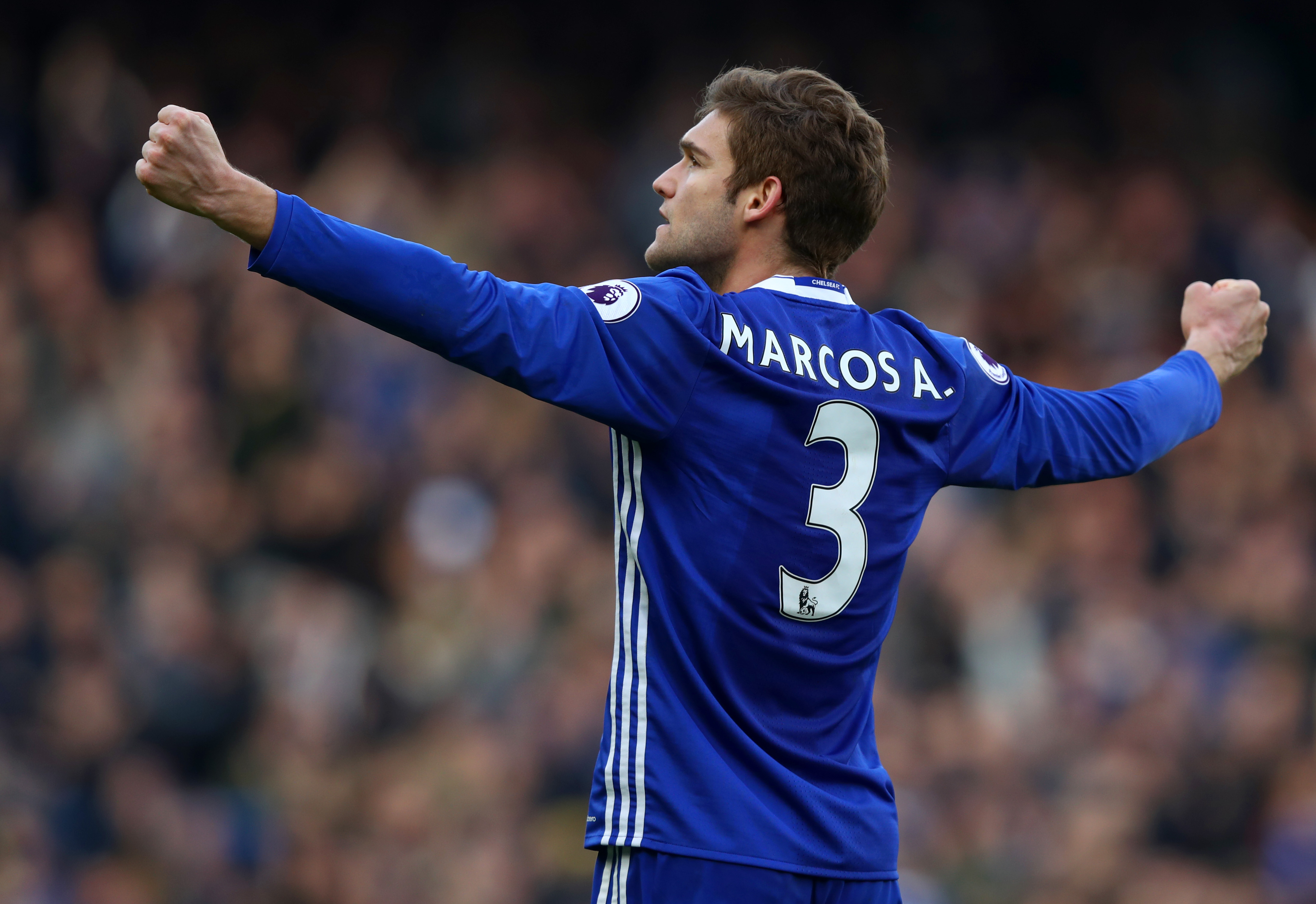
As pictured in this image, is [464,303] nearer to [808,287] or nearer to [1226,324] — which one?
[808,287]

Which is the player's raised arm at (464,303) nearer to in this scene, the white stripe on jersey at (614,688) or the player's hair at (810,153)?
the white stripe on jersey at (614,688)

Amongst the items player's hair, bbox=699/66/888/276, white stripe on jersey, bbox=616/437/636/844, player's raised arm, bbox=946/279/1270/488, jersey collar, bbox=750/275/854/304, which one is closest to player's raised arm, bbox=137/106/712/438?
white stripe on jersey, bbox=616/437/636/844

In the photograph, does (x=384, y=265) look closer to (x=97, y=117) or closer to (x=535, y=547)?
(x=535, y=547)

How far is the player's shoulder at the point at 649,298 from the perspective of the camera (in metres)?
2.69

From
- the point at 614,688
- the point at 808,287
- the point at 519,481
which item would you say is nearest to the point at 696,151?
the point at 808,287

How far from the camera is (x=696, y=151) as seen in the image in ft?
10.3

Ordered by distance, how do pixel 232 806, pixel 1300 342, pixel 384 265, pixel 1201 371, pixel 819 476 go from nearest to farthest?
pixel 384 265 → pixel 819 476 → pixel 1201 371 → pixel 232 806 → pixel 1300 342

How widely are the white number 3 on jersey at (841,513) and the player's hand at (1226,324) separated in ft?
3.88

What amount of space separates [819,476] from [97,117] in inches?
301

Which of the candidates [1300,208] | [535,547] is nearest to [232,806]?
[535,547]

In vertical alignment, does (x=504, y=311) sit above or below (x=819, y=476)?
above

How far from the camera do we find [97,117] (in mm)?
9141

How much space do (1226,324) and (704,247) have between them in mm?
1465

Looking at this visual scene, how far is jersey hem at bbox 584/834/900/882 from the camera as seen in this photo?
107 inches
